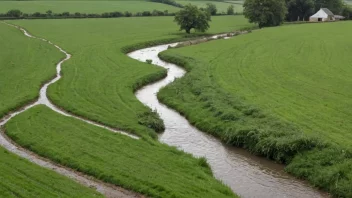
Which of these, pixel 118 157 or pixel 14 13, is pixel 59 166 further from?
pixel 14 13

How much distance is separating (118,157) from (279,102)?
53.9ft

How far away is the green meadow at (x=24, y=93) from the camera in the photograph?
2162cm

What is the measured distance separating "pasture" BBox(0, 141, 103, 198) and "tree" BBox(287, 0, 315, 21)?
126 m

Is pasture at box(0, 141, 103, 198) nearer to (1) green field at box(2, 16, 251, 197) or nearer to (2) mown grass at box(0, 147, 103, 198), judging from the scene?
(2) mown grass at box(0, 147, 103, 198)

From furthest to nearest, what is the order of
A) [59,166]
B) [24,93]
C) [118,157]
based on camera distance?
[24,93] → [118,157] → [59,166]

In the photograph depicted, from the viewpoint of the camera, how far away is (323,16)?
136 m

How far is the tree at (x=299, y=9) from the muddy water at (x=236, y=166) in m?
111

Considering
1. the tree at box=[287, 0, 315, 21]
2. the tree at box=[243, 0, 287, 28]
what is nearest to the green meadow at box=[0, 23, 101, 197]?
the tree at box=[243, 0, 287, 28]

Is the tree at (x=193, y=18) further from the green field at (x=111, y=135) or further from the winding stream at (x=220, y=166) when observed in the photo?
the winding stream at (x=220, y=166)

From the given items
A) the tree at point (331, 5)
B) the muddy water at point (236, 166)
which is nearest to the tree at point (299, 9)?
the tree at point (331, 5)

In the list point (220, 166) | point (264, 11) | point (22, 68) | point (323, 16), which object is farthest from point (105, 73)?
point (323, 16)

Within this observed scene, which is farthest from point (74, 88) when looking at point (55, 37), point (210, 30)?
point (210, 30)

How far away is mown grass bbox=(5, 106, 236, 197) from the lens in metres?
22.8

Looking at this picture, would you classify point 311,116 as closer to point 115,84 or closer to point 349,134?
point 349,134
